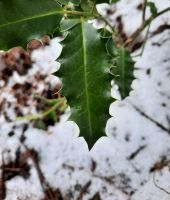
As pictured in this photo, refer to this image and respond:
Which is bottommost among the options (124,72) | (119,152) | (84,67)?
(119,152)

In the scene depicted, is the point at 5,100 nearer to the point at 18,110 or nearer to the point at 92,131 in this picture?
the point at 18,110

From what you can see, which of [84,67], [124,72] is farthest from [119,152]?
[84,67]

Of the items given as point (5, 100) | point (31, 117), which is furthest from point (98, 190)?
point (5, 100)

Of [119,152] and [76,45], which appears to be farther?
[119,152]

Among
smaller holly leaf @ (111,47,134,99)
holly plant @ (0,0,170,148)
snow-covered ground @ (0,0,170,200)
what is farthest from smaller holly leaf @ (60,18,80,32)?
snow-covered ground @ (0,0,170,200)

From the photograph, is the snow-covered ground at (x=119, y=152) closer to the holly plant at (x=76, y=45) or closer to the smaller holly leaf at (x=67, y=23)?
the holly plant at (x=76, y=45)

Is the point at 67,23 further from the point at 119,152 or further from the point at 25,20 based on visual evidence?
the point at 119,152

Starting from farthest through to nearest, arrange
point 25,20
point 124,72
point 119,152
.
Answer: point 119,152 < point 124,72 < point 25,20
